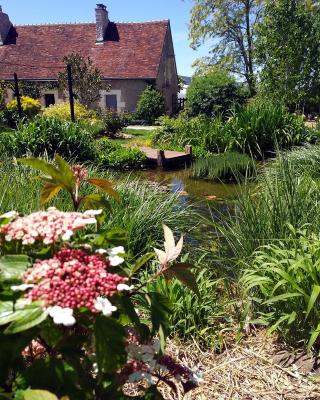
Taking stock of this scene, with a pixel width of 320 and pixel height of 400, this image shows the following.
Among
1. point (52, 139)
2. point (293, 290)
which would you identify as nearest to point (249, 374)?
point (293, 290)

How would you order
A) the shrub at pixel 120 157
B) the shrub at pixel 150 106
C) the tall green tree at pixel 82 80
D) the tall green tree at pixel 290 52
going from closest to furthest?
the shrub at pixel 120 157, the tall green tree at pixel 290 52, the tall green tree at pixel 82 80, the shrub at pixel 150 106

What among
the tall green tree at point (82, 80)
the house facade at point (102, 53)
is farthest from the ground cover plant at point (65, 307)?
the house facade at point (102, 53)

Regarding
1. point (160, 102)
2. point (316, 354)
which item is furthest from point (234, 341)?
point (160, 102)

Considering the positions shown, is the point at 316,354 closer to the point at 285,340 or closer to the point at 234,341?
the point at 285,340

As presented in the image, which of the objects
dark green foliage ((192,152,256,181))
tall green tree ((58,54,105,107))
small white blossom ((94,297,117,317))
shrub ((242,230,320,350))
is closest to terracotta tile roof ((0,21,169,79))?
tall green tree ((58,54,105,107))

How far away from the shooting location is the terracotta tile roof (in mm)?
26578

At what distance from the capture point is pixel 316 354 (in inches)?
95.5

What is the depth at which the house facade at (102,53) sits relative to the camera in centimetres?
2631

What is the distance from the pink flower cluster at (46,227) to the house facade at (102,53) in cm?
2550

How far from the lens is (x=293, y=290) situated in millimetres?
2488

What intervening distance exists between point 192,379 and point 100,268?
24.2 inches

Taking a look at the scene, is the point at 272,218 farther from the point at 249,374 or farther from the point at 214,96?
the point at 214,96

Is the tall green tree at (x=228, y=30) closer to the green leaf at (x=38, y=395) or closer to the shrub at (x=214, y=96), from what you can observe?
the shrub at (x=214, y=96)

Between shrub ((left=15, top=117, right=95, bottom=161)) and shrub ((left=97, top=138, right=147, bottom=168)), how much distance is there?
19.1 inches
